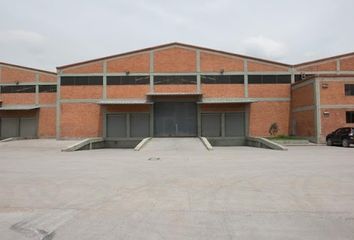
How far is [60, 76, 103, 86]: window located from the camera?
108 feet

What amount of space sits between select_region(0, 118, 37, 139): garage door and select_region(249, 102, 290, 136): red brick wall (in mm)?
22660

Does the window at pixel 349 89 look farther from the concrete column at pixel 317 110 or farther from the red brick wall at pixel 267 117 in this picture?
the red brick wall at pixel 267 117

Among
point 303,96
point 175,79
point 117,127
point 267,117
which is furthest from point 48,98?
point 303,96

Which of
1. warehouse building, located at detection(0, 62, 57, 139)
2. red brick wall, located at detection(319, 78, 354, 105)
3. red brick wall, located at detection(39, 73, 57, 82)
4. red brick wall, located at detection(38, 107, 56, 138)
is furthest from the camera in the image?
red brick wall, located at detection(39, 73, 57, 82)

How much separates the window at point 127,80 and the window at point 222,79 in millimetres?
5656

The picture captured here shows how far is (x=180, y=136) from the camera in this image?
33.0 meters

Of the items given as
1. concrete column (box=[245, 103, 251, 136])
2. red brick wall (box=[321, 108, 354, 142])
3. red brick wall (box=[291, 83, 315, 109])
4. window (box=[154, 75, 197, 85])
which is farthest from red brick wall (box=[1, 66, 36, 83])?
red brick wall (box=[321, 108, 354, 142])

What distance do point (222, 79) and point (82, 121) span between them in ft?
46.8

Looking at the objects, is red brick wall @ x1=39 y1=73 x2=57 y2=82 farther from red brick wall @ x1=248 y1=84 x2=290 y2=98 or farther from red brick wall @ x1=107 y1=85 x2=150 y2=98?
red brick wall @ x1=248 y1=84 x2=290 y2=98

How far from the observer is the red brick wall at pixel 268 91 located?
32.6 m

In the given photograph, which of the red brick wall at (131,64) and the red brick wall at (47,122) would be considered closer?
the red brick wall at (131,64)

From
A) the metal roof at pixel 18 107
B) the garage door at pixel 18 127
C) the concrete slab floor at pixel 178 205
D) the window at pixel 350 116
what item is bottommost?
the concrete slab floor at pixel 178 205

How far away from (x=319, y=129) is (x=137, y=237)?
25937 mm

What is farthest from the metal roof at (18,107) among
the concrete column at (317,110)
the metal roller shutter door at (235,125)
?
the concrete column at (317,110)
